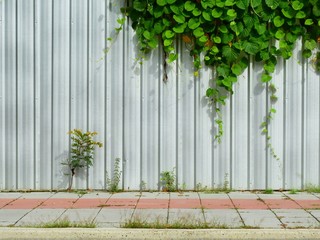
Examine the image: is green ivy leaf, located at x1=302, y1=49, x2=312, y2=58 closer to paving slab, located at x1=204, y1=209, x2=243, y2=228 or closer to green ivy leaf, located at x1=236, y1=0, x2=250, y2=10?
green ivy leaf, located at x1=236, y1=0, x2=250, y2=10

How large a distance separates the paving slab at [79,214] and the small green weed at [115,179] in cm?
173

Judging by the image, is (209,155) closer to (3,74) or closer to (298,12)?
(298,12)

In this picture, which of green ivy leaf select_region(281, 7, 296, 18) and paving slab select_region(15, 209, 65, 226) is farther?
green ivy leaf select_region(281, 7, 296, 18)

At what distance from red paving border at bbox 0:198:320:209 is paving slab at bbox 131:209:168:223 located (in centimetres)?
33

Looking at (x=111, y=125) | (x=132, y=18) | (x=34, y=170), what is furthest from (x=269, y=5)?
(x=34, y=170)

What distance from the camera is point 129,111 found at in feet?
39.9

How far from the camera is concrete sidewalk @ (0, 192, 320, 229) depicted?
9586 mm

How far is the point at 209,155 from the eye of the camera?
12156mm

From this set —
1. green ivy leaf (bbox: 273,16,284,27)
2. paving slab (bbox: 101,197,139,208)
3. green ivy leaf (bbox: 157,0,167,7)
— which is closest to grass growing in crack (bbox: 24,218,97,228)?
paving slab (bbox: 101,197,139,208)

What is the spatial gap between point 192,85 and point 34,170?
3042mm

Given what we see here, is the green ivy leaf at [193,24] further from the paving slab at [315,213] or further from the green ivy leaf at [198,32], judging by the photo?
the paving slab at [315,213]

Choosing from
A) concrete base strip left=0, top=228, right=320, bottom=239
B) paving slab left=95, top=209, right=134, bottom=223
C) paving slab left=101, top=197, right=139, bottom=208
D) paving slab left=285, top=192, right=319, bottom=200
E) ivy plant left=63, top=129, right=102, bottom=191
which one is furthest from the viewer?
ivy plant left=63, top=129, right=102, bottom=191

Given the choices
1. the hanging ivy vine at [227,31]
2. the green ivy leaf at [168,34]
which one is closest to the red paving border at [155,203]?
the hanging ivy vine at [227,31]

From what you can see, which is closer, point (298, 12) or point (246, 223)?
point (246, 223)
